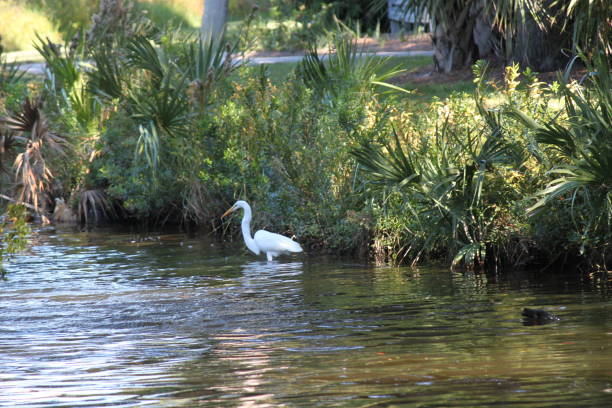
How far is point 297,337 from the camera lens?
8531 millimetres

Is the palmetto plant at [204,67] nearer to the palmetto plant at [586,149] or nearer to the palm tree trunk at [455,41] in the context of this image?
the palm tree trunk at [455,41]

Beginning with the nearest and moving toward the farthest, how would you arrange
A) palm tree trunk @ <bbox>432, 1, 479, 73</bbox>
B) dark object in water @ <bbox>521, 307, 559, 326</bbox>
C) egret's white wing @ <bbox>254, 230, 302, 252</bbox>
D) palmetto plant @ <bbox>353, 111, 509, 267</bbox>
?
dark object in water @ <bbox>521, 307, 559, 326</bbox>
palmetto plant @ <bbox>353, 111, 509, 267</bbox>
egret's white wing @ <bbox>254, 230, 302, 252</bbox>
palm tree trunk @ <bbox>432, 1, 479, 73</bbox>

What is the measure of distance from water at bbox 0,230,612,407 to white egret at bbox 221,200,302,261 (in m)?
0.29

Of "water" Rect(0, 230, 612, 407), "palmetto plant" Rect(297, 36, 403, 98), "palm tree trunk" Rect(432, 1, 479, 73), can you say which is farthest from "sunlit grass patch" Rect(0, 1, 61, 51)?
"water" Rect(0, 230, 612, 407)

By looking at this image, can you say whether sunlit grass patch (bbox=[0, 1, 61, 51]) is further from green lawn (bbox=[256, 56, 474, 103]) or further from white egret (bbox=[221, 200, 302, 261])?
white egret (bbox=[221, 200, 302, 261])

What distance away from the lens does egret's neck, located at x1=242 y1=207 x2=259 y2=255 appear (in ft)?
44.4

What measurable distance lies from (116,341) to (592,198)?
4.83 m

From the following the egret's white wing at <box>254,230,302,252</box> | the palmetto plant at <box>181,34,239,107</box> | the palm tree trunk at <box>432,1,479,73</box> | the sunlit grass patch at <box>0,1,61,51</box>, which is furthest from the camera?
the sunlit grass patch at <box>0,1,61,51</box>

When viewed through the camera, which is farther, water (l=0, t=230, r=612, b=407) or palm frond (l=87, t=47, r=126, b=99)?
palm frond (l=87, t=47, r=126, b=99)

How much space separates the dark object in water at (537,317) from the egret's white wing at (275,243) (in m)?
4.69

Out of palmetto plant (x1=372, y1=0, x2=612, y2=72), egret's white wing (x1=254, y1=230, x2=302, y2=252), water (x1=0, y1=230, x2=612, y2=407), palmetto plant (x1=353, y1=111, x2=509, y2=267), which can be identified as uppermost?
palmetto plant (x1=372, y1=0, x2=612, y2=72)

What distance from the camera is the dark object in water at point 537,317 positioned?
8.67 m

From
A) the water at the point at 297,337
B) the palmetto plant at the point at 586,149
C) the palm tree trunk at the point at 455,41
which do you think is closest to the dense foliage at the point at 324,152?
the palmetto plant at the point at 586,149

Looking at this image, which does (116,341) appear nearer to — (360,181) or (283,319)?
(283,319)
